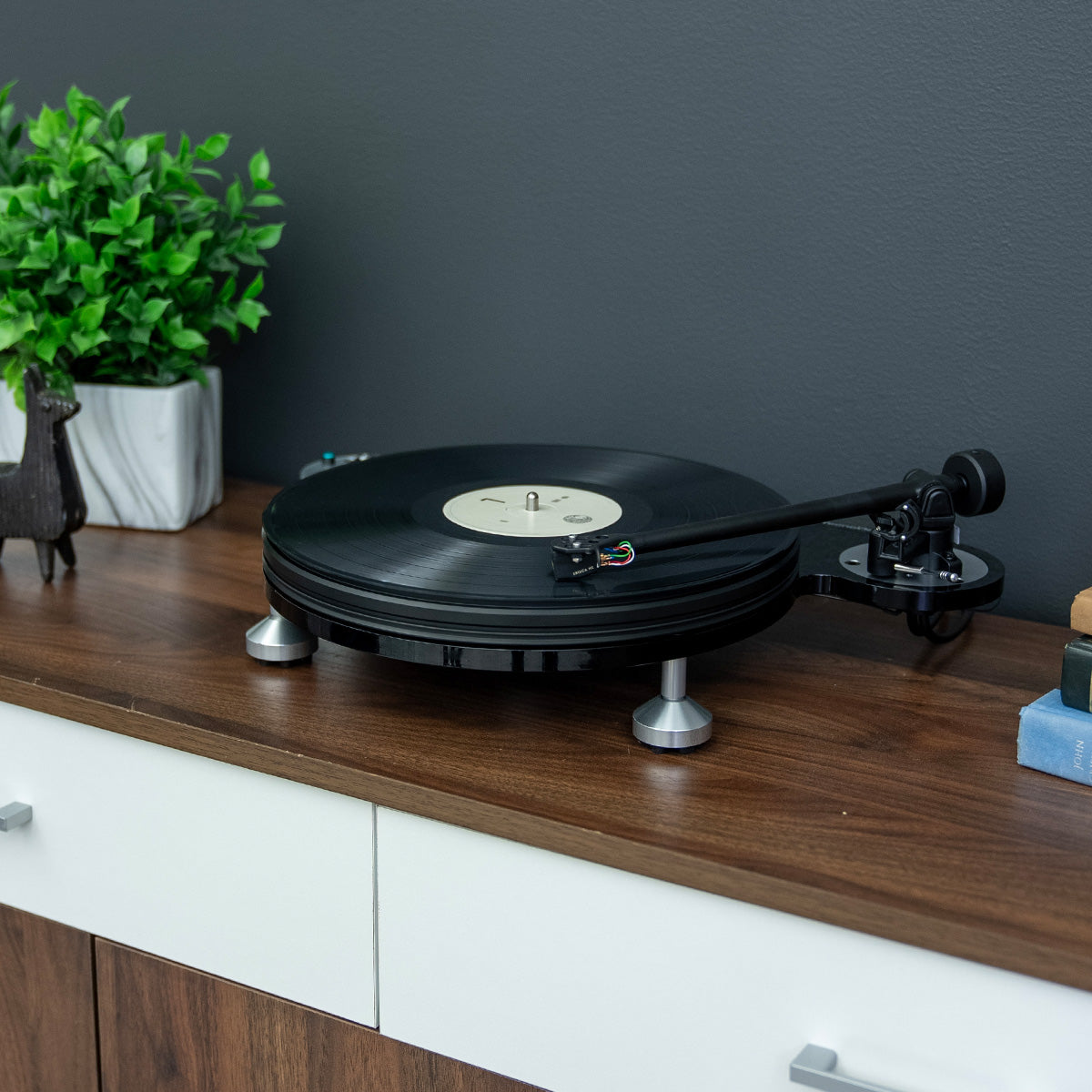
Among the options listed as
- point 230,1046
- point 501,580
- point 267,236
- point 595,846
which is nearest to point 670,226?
point 267,236

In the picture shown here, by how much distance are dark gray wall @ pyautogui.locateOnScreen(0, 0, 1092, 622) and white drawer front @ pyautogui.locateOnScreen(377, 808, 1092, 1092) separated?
0.51 metres

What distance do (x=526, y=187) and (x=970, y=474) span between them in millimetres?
531

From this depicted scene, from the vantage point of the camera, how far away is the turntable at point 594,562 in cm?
71

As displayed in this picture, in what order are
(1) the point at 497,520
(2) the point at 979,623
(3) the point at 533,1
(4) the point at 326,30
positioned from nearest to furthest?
(1) the point at 497,520 → (2) the point at 979,623 → (3) the point at 533,1 → (4) the point at 326,30

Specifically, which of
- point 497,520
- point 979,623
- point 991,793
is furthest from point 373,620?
point 979,623

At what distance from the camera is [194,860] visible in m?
0.81

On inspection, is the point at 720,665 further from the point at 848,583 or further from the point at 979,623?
the point at 979,623

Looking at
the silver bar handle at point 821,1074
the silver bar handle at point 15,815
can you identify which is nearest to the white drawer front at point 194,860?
the silver bar handle at point 15,815

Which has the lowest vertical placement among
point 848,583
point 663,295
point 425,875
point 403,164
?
point 425,875

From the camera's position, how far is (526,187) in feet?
3.82

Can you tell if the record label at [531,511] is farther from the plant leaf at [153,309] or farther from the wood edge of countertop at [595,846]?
the plant leaf at [153,309]

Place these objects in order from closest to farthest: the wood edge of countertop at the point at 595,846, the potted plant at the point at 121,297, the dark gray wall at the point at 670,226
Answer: the wood edge of countertop at the point at 595,846 → the dark gray wall at the point at 670,226 → the potted plant at the point at 121,297

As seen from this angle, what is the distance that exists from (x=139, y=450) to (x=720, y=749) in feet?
2.25

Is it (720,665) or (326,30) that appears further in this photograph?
(326,30)
